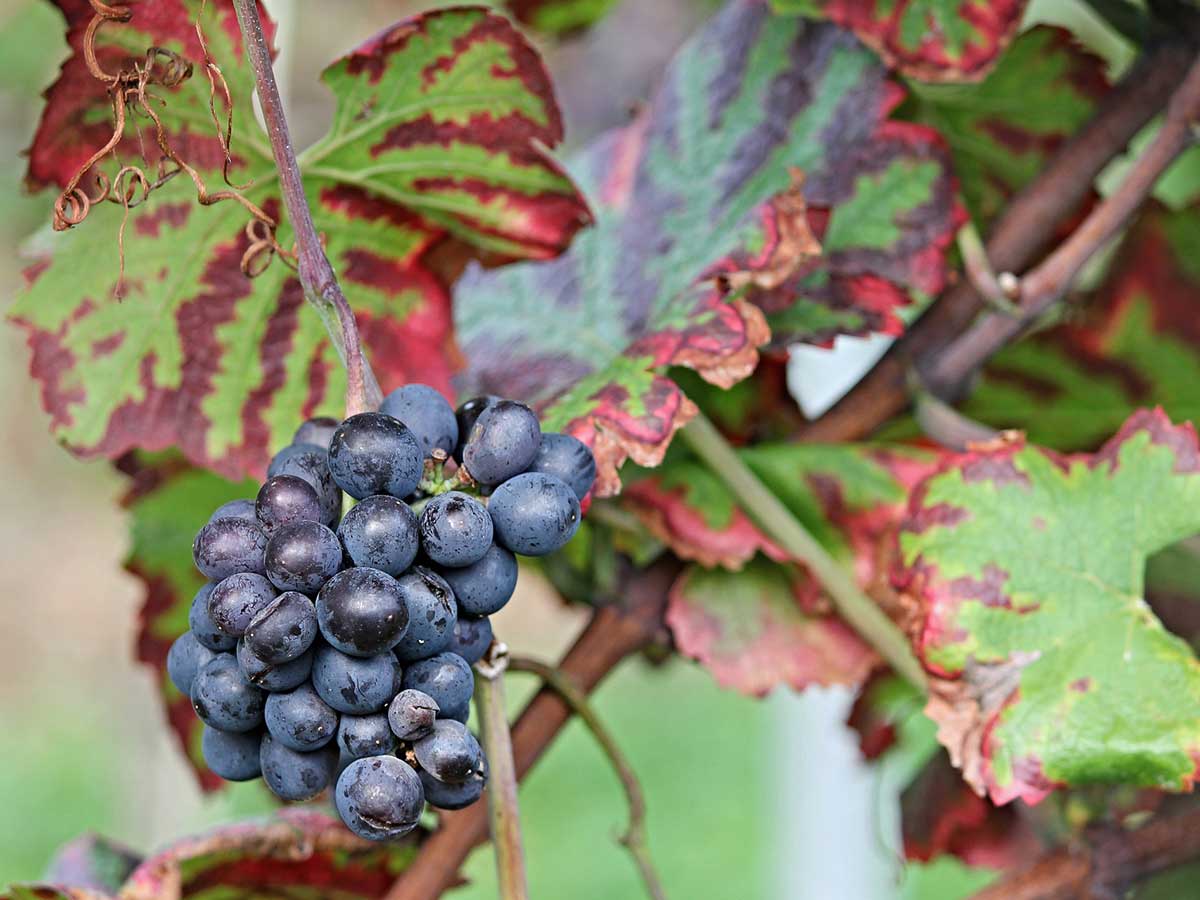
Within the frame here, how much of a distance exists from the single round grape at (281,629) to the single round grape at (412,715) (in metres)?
0.03

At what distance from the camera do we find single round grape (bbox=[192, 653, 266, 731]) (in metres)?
0.34

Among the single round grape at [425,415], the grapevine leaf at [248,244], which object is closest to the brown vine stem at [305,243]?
the single round grape at [425,415]

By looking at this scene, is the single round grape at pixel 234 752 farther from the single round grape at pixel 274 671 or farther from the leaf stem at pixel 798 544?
the leaf stem at pixel 798 544

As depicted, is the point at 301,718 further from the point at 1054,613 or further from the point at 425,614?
the point at 1054,613

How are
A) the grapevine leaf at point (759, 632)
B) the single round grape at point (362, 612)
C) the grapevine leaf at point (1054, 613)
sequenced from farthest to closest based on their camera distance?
the grapevine leaf at point (759, 632) < the grapevine leaf at point (1054, 613) < the single round grape at point (362, 612)

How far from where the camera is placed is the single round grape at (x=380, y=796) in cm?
32

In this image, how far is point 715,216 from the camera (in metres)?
0.60

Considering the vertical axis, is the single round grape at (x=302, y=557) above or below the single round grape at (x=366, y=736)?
above

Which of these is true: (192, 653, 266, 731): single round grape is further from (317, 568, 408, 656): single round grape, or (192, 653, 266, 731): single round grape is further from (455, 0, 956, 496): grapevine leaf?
(455, 0, 956, 496): grapevine leaf

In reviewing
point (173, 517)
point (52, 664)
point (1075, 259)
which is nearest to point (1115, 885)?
point (1075, 259)

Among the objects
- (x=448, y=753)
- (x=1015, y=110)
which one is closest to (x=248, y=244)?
(x=448, y=753)

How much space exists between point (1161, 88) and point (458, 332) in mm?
351

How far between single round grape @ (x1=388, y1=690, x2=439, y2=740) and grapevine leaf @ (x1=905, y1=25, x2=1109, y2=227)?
44cm

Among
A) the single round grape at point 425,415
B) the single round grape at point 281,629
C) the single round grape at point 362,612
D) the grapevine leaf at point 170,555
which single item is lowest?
the grapevine leaf at point 170,555
